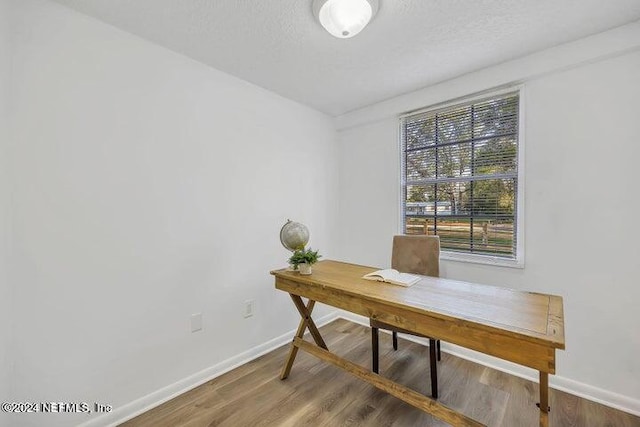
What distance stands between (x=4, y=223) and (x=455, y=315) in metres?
2.19

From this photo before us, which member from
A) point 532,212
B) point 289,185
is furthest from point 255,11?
point 532,212

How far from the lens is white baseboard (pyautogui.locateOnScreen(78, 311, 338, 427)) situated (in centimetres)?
162

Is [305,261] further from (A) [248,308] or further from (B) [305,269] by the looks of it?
(A) [248,308]

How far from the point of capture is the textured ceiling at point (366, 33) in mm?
1502

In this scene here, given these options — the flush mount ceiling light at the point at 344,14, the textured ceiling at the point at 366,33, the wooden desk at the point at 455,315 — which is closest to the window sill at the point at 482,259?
the wooden desk at the point at 455,315

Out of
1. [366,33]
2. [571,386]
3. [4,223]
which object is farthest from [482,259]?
[4,223]

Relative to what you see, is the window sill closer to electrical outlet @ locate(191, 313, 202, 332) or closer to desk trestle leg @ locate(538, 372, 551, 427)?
desk trestle leg @ locate(538, 372, 551, 427)

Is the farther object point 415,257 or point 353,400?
point 415,257

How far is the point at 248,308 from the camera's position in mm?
2385

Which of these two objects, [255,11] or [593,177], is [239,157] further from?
[593,177]

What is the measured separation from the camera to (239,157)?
2.33 meters

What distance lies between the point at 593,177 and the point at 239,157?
2.57 m

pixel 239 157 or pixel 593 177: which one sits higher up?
pixel 239 157

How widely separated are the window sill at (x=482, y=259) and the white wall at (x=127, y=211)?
1.66 meters
